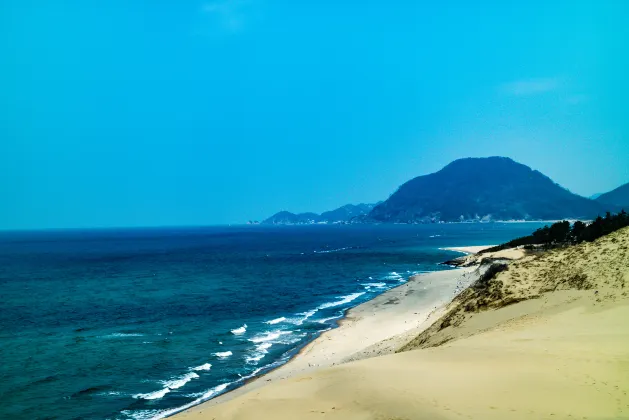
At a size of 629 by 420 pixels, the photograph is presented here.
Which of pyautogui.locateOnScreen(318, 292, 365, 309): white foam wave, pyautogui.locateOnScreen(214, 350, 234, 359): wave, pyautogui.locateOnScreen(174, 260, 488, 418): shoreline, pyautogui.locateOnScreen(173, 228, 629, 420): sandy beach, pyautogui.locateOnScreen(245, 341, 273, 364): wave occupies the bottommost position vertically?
pyautogui.locateOnScreen(318, 292, 365, 309): white foam wave

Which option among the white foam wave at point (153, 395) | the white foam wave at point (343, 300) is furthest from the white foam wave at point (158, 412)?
the white foam wave at point (343, 300)

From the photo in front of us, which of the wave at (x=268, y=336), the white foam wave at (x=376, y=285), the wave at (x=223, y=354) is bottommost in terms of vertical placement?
the white foam wave at (x=376, y=285)

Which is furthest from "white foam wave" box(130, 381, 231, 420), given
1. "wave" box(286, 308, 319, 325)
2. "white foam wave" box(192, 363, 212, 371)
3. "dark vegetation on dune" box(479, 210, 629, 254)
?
"dark vegetation on dune" box(479, 210, 629, 254)

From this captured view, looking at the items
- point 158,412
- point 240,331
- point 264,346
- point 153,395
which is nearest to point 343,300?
point 240,331

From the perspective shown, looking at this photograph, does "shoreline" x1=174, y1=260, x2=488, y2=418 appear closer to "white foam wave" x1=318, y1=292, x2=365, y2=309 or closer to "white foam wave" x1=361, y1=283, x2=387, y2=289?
"white foam wave" x1=318, y1=292, x2=365, y2=309

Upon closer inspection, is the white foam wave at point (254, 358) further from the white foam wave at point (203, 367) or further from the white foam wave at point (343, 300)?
the white foam wave at point (343, 300)

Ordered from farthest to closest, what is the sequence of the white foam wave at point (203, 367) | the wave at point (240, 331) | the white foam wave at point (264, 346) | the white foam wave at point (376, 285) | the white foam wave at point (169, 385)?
the white foam wave at point (376, 285) → the wave at point (240, 331) → the white foam wave at point (264, 346) → the white foam wave at point (203, 367) → the white foam wave at point (169, 385)
